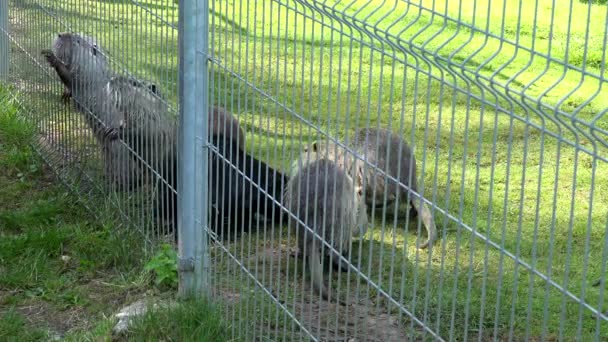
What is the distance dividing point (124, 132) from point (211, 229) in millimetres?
1232

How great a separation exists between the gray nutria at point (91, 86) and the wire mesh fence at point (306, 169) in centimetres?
2

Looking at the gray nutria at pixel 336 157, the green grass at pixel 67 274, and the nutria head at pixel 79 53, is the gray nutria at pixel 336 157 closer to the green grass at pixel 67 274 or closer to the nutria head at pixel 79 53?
the green grass at pixel 67 274

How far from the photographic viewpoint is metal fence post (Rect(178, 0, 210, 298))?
4672mm

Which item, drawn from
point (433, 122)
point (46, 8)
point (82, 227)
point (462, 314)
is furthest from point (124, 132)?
point (433, 122)

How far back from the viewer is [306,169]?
456 centimetres

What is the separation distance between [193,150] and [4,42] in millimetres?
4208

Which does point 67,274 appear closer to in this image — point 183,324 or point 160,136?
point 160,136

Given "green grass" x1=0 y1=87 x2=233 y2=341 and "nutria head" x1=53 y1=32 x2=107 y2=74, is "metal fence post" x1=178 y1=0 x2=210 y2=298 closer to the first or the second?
Answer: "green grass" x1=0 y1=87 x2=233 y2=341

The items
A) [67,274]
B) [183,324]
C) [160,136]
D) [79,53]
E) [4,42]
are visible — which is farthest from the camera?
[4,42]

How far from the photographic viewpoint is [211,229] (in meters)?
4.90

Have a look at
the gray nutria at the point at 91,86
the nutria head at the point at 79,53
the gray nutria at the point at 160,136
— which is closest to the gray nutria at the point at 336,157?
the gray nutria at the point at 160,136

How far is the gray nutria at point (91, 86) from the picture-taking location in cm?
593

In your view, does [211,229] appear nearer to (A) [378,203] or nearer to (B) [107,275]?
(B) [107,275]

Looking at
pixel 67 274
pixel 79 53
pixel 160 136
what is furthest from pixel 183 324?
pixel 79 53
